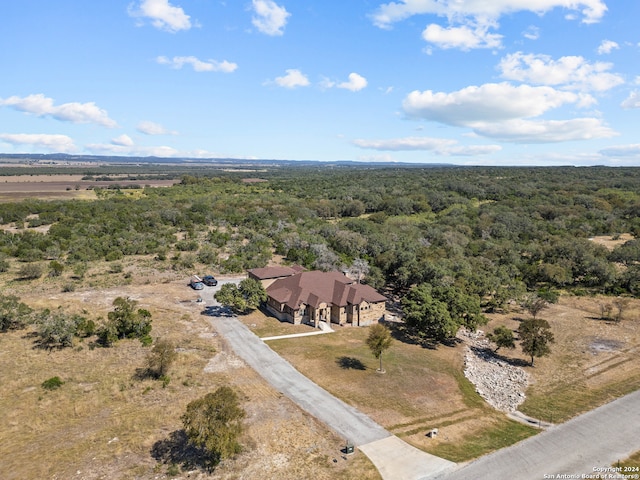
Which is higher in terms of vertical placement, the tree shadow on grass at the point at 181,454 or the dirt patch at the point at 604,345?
the tree shadow on grass at the point at 181,454

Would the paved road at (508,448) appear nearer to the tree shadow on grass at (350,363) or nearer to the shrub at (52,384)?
the tree shadow on grass at (350,363)

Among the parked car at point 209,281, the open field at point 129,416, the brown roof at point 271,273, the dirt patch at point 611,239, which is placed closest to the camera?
the open field at point 129,416

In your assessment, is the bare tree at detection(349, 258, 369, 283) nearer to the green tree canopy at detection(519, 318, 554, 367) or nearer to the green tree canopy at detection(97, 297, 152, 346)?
the green tree canopy at detection(519, 318, 554, 367)

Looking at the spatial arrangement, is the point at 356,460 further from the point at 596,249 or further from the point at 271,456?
the point at 596,249

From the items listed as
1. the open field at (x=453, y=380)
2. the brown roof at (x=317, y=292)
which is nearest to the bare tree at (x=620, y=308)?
the open field at (x=453, y=380)

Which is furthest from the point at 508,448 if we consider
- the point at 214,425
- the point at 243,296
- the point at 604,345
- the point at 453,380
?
the point at 243,296

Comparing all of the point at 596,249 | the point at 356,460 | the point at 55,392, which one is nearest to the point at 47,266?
the point at 55,392

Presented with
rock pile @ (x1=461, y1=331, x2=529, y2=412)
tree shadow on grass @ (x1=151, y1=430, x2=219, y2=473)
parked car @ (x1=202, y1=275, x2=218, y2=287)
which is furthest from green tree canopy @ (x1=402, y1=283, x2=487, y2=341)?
parked car @ (x1=202, y1=275, x2=218, y2=287)
